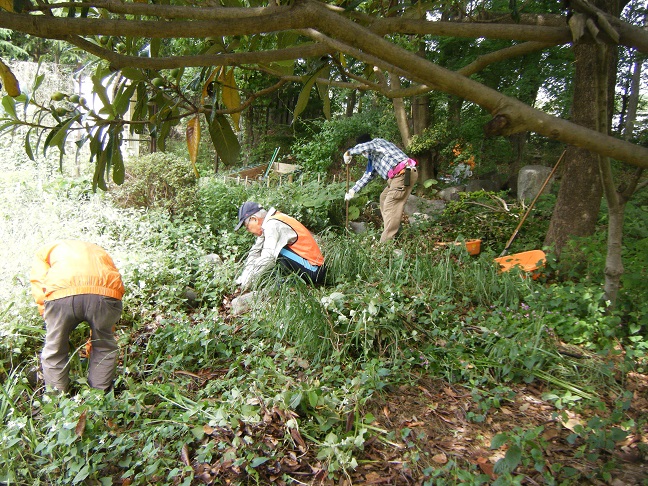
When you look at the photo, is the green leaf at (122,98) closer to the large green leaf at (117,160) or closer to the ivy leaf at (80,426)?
the large green leaf at (117,160)

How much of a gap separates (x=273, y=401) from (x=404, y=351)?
1.15 meters

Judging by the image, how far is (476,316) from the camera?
3.92m

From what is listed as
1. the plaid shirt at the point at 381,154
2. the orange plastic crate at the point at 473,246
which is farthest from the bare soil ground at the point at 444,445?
the plaid shirt at the point at 381,154

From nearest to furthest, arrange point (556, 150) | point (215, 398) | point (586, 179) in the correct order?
1. point (215, 398)
2. point (586, 179)
3. point (556, 150)

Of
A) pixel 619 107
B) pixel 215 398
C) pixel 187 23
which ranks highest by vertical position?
pixel 619 107

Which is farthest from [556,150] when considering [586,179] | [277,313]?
[277,313]

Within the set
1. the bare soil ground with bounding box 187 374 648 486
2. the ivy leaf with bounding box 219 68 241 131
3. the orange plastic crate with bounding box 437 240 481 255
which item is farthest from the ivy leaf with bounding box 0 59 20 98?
the orange plastic crate with bounding box 437 240 481 255

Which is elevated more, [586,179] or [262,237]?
[586,179]

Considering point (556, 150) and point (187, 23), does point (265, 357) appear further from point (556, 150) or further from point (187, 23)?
point (556, 150)

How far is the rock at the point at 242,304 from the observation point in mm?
4216

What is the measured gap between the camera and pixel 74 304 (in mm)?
3051

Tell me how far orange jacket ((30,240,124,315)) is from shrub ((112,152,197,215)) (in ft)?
10.3

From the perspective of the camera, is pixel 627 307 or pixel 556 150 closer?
→ pixel 627 307

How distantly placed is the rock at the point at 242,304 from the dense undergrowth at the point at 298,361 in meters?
0.12
